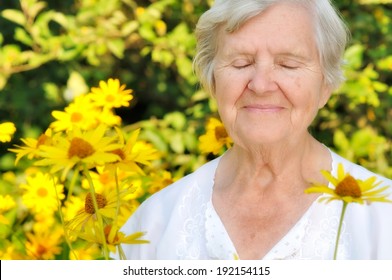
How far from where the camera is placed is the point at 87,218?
1.22 m

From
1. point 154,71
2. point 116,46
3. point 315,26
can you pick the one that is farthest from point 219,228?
point 154,71

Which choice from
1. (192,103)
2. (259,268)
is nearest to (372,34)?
(192,103)

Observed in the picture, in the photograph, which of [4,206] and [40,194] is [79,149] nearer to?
[4,206]

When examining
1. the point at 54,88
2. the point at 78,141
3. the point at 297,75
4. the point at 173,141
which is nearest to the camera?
the point at 78,141

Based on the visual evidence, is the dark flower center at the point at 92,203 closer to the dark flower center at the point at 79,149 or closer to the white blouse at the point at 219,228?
the dark flower center at the point at 79,149

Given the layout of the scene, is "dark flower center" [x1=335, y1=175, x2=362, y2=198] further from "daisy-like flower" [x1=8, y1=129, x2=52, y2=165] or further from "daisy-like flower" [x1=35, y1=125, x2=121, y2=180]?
"daisy-like flower" [x1=8, y1=129, x2=52, y2=165]

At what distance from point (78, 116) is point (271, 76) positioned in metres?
0.55

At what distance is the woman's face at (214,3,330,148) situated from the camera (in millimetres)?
1476

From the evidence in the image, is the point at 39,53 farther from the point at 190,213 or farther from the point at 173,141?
the point at 190,213

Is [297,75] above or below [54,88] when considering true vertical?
above

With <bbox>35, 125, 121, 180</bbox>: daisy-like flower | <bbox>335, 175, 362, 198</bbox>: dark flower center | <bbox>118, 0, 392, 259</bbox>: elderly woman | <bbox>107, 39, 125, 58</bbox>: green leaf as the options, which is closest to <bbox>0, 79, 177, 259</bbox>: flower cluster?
<bbox>35, 125, 121, 180</bbox>: daisy-like flower

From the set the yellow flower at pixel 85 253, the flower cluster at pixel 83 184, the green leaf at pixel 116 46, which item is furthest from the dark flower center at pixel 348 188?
the green leaf at pixel 116 46

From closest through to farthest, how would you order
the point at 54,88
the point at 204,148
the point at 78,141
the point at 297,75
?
the point at 78,141
the point at 297,75
the point at 204,148
the point at 54,88

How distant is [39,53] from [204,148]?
107 cm
